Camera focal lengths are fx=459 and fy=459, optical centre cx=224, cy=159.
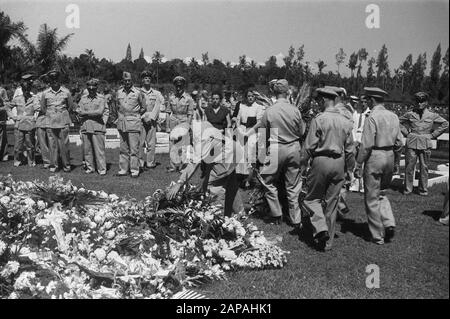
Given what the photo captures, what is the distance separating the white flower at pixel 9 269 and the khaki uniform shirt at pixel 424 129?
770cm

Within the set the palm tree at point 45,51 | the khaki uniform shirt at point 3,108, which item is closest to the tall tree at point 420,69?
the khaki uniform shirt at point 3,108

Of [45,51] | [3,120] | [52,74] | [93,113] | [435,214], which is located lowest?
[435,214]

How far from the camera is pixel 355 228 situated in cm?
694

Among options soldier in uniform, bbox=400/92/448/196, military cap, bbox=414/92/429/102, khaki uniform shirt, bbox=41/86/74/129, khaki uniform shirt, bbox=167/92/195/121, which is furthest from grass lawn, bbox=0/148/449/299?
khaki uniform shirt, bbox=41/86/74/129

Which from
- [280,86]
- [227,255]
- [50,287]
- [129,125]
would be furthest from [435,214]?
[129,125]

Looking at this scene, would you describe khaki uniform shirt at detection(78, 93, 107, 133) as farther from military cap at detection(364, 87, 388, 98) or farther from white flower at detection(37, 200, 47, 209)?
military cap at detection(364, 87, 388, 98)

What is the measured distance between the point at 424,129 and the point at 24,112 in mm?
9138

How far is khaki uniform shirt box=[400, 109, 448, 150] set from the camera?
30.2ft

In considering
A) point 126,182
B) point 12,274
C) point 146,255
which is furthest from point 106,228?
point 126,182

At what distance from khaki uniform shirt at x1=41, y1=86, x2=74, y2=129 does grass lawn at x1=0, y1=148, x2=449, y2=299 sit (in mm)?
5688

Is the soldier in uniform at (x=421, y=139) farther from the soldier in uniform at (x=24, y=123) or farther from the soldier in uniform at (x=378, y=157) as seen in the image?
the soldier in uniform at (x=24, y=123)

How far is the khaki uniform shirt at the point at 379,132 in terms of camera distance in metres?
6.04

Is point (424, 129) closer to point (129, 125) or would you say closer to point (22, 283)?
point (129, 125)

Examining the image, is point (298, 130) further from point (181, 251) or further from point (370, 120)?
point (181, 251)
